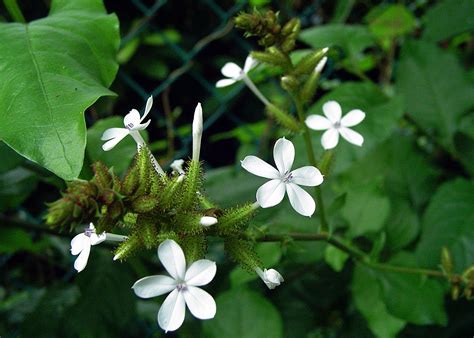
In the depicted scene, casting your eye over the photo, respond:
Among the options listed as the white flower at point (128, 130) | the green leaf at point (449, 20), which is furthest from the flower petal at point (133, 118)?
the green leaf at point (449, 20)

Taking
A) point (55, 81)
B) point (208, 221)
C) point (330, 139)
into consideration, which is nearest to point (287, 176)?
point (208, 221)

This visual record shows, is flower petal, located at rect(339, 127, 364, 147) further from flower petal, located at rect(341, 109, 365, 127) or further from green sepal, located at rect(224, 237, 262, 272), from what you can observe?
green sepal, located at rect(224, 237, 262, 272)

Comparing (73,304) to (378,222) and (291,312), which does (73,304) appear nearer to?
(291,312)

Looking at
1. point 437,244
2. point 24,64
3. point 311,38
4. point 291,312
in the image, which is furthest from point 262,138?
point 24,64

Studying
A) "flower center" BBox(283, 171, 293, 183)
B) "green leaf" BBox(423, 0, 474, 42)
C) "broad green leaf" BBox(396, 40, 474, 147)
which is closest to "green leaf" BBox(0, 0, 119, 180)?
"flower center" BBox(283, 171, 293, 183)

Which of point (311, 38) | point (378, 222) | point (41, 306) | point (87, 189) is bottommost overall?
point (41, 306)

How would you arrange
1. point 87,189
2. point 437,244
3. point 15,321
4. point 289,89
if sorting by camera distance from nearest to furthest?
point 87,189 < point 289,89 < point 437,244 < point 15,321

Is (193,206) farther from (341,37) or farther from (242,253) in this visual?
(341,37)
